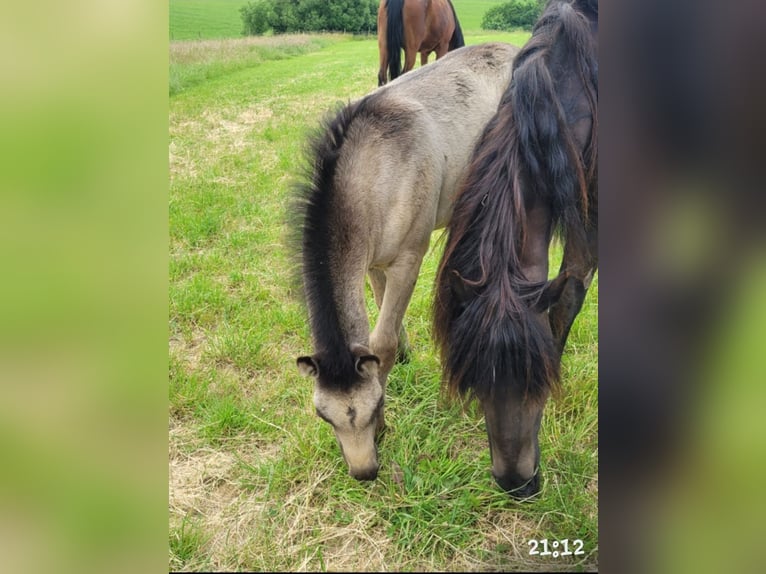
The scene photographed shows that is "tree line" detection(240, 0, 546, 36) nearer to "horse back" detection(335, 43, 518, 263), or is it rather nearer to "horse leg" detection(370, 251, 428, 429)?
"horse back" detection(335, 43, 518, 263)

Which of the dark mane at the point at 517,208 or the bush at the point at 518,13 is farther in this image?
the bush at the point at 518,13

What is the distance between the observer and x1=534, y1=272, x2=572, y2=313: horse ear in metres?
1.79

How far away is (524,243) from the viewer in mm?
1942

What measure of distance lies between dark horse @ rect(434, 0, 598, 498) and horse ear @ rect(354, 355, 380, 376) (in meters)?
0.27

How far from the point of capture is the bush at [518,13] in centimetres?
229

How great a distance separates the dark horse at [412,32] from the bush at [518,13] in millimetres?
529

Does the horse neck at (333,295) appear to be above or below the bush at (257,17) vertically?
below

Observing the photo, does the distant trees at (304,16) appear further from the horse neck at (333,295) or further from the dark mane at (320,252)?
the horse neck at (333,295)

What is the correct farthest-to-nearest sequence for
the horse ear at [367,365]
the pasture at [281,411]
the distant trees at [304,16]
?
1. the distant trees at [304,16]
2. the horse ear at [367,365]
3. the pasture at [281,411]

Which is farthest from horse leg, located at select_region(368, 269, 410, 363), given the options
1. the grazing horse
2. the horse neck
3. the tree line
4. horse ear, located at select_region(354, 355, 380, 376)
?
the tree line

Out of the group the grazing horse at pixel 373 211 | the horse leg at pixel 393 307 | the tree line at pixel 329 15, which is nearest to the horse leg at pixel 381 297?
the grazing horse at pixel 373 211

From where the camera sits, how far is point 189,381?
2.36m
